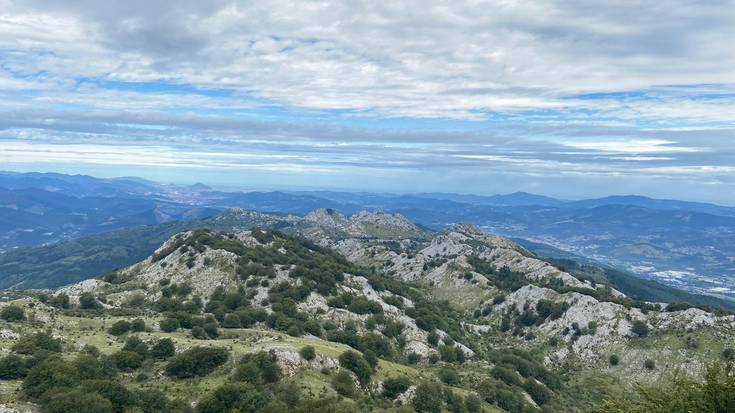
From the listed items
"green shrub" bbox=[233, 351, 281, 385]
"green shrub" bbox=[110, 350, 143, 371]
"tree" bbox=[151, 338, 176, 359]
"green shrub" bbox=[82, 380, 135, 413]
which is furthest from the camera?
"tree" bbox=[151, 338, 176, 359]

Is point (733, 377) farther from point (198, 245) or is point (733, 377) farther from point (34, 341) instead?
point (198, 245)

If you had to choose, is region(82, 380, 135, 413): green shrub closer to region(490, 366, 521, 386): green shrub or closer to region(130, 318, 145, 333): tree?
region(130, 318, 145, 333): tree

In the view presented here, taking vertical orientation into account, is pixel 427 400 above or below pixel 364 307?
above

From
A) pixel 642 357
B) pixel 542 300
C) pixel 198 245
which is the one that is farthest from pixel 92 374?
pixel 542 300

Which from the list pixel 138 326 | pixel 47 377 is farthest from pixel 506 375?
pixel 47 377

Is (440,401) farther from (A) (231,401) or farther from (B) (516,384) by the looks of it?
(A) (231,401)

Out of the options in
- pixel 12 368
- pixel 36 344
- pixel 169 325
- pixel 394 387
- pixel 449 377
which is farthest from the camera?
pixel 169 325

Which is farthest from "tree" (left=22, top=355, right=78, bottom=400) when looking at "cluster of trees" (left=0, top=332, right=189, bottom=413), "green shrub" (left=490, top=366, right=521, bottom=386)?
"green shrub" (left=490, top=366, right=521, bottom=386)
